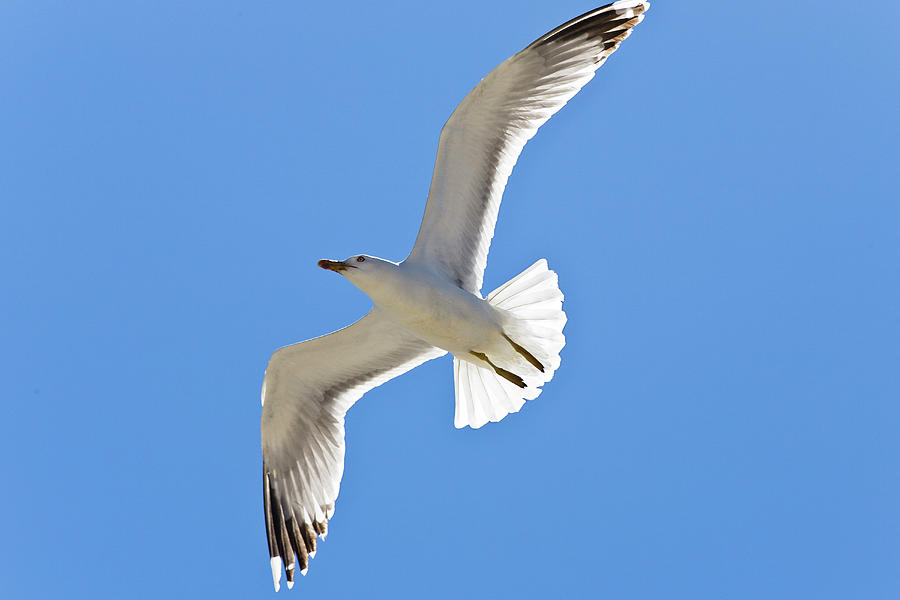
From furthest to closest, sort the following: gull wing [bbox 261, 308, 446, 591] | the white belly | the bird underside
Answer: gull wing [bbox 261, 308, 446, 591], the bird underside, the white belly

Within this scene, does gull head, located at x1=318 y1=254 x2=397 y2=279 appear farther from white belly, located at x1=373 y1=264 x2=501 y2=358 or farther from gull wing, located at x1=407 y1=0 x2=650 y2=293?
gull wing, located at x1=407 y1=0 x2=650 y2=293

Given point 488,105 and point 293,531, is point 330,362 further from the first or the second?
point 488,105

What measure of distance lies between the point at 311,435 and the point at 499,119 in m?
Answer: 2.79

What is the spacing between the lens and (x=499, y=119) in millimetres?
7113

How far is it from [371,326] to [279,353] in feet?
2.31

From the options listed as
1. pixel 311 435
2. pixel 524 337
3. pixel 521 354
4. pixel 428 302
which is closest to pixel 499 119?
pixel 428 302

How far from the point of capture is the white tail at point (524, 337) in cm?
711

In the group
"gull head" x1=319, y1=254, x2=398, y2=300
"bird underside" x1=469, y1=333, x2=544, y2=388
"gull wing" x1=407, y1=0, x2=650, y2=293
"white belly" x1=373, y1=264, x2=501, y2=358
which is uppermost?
"gull wing" x1=407, y1=0, x2=650, y2=293

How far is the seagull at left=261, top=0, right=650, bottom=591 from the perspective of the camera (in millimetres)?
7023

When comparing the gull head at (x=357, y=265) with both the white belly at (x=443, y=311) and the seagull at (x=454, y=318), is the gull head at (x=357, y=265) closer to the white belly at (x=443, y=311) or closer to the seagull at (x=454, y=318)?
the seagull at (x=454, y=318)

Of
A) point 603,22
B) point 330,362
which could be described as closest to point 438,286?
point 330,362

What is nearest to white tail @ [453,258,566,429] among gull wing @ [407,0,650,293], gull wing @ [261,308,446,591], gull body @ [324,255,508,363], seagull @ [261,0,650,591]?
seagull @ [261,0,650,591]

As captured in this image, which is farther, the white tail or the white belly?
the white tail

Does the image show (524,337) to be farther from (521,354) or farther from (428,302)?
(428,302)
